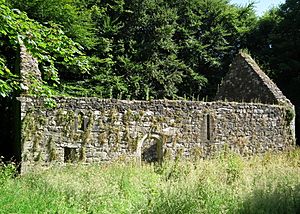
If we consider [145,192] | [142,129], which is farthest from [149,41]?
[145,192]

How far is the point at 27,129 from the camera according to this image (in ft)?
38.0

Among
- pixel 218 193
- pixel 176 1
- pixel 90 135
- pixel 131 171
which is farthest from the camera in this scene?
pixel 176 1

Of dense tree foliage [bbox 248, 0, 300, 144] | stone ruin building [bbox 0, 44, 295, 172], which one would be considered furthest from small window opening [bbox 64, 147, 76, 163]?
dense tree foliage [bbox 248, 0, 300, 144]

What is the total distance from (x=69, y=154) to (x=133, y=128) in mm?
2149

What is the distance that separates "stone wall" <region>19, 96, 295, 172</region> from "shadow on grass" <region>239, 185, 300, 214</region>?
6.16m

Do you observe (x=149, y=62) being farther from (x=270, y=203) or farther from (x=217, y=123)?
(x=270, y=203)

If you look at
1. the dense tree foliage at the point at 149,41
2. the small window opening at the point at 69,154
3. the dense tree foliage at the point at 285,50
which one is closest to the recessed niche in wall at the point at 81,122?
the small window opening at the point at 69,154

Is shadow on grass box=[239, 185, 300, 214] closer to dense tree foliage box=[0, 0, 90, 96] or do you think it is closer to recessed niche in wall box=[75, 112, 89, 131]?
dense tree foliage box=[0, 0, 90, 96]

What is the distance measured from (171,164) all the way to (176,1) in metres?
15.9

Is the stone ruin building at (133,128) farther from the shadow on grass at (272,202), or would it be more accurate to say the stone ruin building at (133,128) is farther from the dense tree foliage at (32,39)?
the shadow on grass at (272,202)

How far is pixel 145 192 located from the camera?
870 cm

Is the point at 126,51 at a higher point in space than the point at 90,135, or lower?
higher

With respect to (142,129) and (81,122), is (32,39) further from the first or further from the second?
(142,129)

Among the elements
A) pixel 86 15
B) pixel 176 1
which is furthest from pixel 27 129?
pixel 176 1
